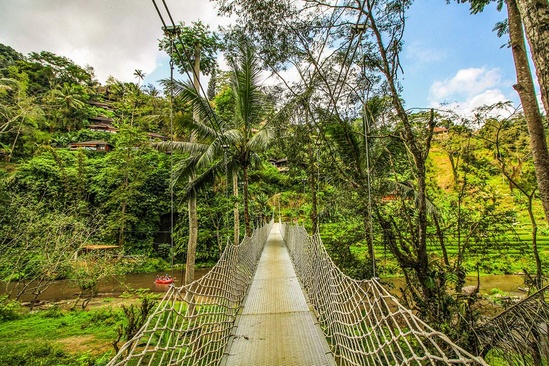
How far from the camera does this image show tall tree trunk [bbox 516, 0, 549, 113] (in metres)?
1.18

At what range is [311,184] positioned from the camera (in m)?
5.10

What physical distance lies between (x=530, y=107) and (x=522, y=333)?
5.08ft

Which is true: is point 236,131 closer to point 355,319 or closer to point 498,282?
point 355,319

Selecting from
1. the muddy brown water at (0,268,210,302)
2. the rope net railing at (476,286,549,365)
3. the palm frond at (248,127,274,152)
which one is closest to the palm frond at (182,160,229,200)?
the palm frond at (248,127,274,152)

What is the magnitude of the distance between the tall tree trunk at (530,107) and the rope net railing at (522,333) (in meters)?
0.61

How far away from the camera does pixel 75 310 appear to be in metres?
6.74

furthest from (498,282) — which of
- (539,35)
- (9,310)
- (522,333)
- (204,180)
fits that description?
(9,310)

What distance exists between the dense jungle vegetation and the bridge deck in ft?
2.46

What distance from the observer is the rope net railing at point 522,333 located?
5.41ft

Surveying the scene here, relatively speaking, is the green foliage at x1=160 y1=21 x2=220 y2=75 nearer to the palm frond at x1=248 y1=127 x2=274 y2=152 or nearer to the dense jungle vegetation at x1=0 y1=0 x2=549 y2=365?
the dense jungle vegetation at x1=0 y1=0 x2=549 y2=365

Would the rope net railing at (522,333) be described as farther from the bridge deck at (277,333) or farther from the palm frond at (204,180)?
the palm frond at (204,180)

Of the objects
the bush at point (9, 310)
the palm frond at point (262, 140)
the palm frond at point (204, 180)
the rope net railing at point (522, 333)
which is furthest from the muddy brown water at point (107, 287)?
the rope net railing at point (522, 333)

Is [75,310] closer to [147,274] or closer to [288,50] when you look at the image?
[147,274]

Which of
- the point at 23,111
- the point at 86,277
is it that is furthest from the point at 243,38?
the point at 23,111
